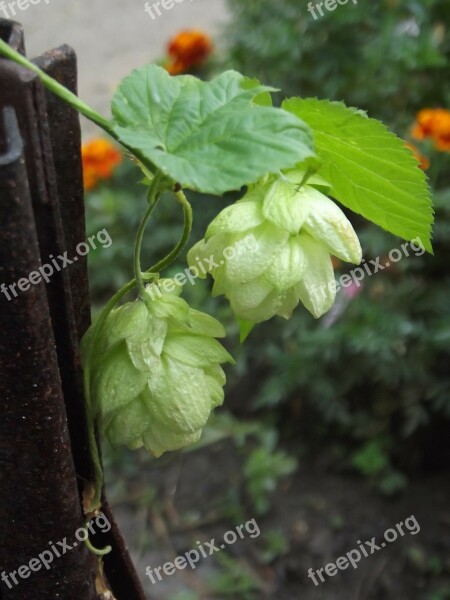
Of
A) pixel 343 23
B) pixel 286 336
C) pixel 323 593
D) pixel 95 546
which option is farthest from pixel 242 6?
pixel 95 546

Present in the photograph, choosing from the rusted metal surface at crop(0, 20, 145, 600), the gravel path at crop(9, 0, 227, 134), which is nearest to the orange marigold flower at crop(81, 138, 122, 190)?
the gravel path at crop(9, 0, 227, 134)

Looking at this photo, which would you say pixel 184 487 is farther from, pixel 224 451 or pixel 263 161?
pixel 263 161

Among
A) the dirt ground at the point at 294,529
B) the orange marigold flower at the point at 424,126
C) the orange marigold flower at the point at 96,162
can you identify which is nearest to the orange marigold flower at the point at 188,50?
the orange marigold flower at the point at 96,162

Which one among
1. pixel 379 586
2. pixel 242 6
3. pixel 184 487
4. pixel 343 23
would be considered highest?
pixel 242 6

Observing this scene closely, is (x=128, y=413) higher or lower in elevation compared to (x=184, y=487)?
lower

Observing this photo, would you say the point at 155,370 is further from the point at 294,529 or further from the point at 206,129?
the point at 294,529

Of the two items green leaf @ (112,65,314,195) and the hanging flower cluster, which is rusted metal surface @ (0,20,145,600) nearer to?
green leaf @ (112,65,314,195)

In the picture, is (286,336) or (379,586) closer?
(379,586)
